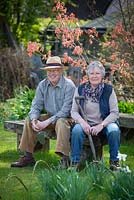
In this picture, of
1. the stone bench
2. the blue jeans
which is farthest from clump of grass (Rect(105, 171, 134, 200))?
the stone bench

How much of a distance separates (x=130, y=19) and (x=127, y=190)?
211 inches

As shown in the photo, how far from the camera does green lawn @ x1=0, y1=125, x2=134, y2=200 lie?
6211 mm

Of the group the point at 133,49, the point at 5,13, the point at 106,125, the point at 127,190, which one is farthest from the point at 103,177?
the point at 5,13

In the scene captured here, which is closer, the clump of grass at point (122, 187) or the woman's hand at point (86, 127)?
the clump of grass at point (122, 187)

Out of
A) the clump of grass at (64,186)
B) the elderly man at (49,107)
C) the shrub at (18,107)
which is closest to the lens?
the clump of grass at (64,186)

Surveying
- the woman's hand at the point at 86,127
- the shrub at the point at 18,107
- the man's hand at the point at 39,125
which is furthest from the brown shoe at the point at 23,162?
the shrub at the point at 18,107

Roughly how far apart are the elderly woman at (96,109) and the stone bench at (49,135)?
0.23 meters

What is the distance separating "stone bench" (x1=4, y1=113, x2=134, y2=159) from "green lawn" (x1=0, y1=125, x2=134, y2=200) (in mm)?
180

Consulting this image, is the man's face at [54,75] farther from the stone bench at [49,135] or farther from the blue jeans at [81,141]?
the blue jeans at [81,141]

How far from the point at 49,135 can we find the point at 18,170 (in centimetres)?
62

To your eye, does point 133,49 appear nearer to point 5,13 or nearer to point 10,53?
point 10,53

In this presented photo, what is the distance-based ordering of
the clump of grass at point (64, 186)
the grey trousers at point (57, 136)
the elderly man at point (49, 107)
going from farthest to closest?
the elderly man at point (49, 107) < the grey trousers at point (57, 136) < the clump of grass at point (64, 186)

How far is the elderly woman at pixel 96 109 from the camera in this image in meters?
7.17

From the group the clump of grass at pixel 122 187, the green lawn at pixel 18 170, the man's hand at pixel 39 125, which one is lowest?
the green lawn at pixel 18 170
